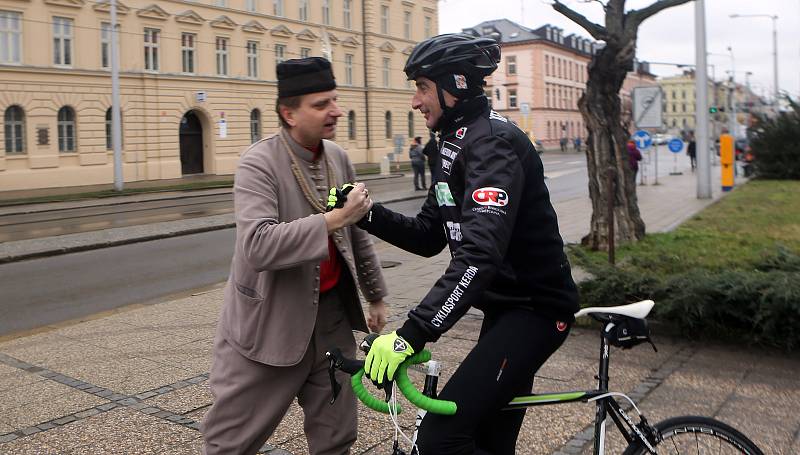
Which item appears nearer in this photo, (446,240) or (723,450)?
(723,450)

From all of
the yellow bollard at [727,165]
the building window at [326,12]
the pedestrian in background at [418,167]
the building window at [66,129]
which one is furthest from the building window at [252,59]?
the yellow bollard at [727,165]

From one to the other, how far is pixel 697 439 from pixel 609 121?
9131mm

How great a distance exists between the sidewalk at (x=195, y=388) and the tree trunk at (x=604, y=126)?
421cm

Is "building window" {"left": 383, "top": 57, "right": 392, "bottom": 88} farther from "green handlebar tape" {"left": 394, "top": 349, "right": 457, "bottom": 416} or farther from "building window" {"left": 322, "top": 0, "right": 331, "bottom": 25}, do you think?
"green handlebar tape" {"left": 394, "top": 349, "right": 457, "bottom": 416}

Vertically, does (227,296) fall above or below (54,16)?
below

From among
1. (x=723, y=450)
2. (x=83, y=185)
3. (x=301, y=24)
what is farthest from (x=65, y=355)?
(x=301, y=24)

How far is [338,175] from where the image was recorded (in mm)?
3363

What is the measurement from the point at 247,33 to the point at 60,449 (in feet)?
137

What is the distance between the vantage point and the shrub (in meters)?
26.3

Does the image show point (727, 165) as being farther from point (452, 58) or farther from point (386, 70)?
point (386, 70)

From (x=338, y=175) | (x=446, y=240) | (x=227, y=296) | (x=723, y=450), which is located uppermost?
(x=338, y=175)

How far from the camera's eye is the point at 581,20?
11.7 meters

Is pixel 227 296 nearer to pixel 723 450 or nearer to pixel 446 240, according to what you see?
pixel 446 240

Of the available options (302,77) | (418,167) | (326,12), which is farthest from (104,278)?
(326,12)
